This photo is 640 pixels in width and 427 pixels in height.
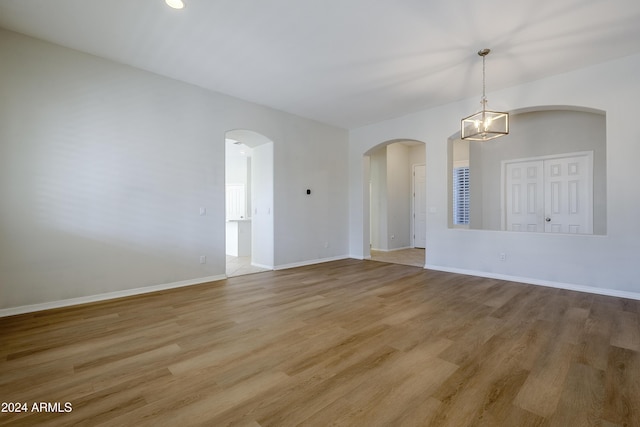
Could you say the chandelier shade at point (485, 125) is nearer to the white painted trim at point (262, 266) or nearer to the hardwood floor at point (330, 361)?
the hardwood floor at point (330, 361)

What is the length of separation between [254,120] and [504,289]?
16.7ft

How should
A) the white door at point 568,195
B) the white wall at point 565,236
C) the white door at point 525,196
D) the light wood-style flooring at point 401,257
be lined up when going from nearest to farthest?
the white wall at point 565,236 < the white door at point 568,195 < the white door at point 525,196 < the light wood-style flooring at point 401,257

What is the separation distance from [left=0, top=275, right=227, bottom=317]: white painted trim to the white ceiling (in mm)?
3182

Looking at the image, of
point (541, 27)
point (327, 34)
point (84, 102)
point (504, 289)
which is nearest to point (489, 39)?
point (541, 27)

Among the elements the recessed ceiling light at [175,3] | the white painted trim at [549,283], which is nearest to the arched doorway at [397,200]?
the white painted trim at [549,283]

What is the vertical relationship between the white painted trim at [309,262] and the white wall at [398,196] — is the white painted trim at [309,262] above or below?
below

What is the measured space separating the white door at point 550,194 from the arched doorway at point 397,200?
2.64 meters

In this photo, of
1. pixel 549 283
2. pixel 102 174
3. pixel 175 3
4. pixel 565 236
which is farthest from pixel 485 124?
pixel 102 174

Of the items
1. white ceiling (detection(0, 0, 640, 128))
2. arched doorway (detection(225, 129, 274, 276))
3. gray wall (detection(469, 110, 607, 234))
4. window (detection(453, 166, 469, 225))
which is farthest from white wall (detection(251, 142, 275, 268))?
window (detection(453, 166, 469, 225))

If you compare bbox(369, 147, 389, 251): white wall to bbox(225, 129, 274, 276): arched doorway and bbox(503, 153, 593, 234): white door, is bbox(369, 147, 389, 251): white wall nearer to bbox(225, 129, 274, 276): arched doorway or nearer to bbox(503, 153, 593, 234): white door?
bbox(503, 153, 593, 234): white door

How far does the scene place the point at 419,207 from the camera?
8.98 metres

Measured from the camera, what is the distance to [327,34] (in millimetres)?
3266

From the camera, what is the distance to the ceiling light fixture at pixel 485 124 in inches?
142

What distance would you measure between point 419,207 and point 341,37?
664 cm
